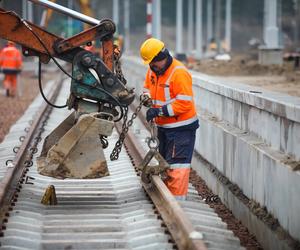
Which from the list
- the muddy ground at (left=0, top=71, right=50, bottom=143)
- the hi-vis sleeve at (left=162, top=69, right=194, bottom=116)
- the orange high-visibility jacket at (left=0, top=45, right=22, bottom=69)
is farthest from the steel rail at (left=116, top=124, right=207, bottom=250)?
the orange high-visibility jacket at (left=0, top=45, right=22, bottom=69)

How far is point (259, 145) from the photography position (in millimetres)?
9250

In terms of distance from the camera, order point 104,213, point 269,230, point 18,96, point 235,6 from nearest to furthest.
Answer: point 269,230 < point 104,213 < point 18,96 < point 235,6

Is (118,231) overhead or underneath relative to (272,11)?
underneath

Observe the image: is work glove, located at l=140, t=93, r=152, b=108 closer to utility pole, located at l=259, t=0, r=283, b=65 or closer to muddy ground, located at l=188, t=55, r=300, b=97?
muddy ground, located at l=188, t=55, r=300, b=97

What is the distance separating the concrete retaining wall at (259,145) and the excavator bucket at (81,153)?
1556 mm

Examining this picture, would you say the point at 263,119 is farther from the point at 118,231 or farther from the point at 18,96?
the point at 18,96

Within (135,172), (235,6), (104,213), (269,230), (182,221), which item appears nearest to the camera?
(182,221)

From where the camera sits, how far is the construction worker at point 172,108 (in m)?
9.71

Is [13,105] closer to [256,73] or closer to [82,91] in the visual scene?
[256,73]

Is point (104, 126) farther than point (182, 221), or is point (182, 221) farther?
point (104, 126)

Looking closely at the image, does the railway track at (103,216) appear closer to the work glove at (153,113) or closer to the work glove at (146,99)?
the work glove at (153,113)

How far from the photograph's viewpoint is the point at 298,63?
101ft

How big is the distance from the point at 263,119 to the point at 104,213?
1.93m

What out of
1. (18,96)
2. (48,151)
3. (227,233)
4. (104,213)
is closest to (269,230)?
(227,233)
